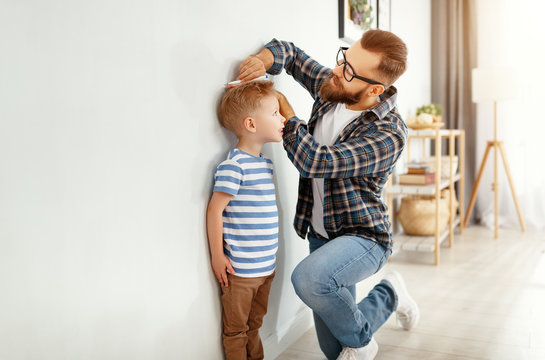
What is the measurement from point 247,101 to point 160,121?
1.03 ft

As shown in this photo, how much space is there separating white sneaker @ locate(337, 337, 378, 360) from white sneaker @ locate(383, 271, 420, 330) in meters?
0.30

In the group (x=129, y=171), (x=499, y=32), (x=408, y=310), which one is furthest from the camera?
(x=499, y=32)

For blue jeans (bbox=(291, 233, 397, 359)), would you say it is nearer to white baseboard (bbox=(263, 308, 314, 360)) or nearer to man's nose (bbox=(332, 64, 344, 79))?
white baseboard (bbox=(263, 308, 314, 360))

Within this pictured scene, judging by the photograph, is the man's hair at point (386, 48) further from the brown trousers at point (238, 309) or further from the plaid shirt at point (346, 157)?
the brown trousers at point (238, 309)

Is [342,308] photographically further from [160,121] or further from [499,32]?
[499,32]

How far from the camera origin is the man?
5.12ft

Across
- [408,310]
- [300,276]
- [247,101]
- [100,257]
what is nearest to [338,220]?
[300,276]

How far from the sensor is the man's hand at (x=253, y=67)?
1589mm

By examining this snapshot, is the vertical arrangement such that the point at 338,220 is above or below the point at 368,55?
below

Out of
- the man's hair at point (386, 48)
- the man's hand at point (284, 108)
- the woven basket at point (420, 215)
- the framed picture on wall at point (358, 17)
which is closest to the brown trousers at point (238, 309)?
the man's hand at point (284, 108)

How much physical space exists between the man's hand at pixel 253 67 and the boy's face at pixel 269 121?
0.10m

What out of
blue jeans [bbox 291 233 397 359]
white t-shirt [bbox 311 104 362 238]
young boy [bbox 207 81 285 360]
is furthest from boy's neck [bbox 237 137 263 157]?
blue jeans [bbox 291 233 397 359]

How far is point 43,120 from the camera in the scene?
100 centimetres

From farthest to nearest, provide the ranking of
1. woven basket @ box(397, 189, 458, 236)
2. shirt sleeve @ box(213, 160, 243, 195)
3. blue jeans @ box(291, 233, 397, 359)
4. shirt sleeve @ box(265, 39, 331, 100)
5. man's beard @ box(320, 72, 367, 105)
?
woven basket @ box(397, 189, 458, 236) → shirt sleeve @ box(265, 39, 331, 100) → man's beard @ box(320, 72, 367, 105) → blue jeans @ box(291, 233, 397, 359) → shirt sleeve @ box(213, 160, 243, 195)
